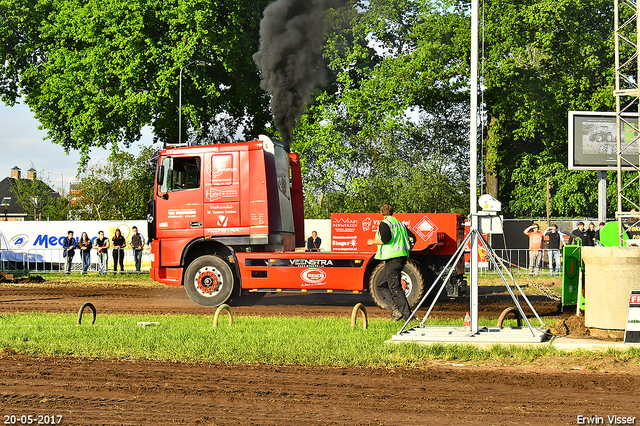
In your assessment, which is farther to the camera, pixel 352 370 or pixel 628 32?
pixel 628 32

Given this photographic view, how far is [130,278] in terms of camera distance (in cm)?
2245

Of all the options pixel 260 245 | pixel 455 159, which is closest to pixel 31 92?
pixel 455 159

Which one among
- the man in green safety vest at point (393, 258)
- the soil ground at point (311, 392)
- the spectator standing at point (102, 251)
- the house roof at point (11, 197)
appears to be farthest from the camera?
the house roof at point (11, 197)

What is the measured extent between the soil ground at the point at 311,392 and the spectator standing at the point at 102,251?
15933 mm

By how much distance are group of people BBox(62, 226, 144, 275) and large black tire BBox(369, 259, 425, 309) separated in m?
13.2

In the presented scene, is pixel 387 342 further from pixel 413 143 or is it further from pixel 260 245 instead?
pixel 413 143

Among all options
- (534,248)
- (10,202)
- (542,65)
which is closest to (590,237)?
(534,248)

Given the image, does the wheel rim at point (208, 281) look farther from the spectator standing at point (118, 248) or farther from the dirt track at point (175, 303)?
the spectator standing at point (118, 248)

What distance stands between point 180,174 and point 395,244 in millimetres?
5037

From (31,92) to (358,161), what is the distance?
55.3 feet

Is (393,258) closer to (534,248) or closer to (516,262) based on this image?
(534,248)

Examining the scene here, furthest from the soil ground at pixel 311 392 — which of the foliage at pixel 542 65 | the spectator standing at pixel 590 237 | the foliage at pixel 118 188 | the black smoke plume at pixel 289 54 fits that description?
the foliage at pixel 118 188

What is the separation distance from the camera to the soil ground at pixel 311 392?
562cm

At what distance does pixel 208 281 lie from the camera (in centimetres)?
1349
